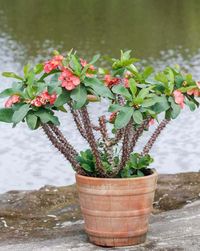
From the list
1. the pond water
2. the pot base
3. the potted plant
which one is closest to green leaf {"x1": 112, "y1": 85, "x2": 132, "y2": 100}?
the potted plant

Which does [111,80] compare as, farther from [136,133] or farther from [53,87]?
[53,87]

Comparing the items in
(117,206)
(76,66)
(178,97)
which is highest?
(76,66)

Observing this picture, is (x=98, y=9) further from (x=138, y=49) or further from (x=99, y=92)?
(x=99, y=92)

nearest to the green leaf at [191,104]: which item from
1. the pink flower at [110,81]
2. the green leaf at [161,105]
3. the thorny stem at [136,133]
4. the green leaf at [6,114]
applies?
the green leaf at [161,105]

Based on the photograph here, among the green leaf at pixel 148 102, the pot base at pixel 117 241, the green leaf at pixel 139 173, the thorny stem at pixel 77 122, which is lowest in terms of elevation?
the pot base at pixel 117 241

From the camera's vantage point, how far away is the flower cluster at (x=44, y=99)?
17.8 ft

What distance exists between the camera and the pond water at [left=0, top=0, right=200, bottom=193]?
37.5 ft

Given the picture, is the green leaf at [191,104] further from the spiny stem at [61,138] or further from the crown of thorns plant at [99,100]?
the spiny stem at [61,138]

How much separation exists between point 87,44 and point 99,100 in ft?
62.4

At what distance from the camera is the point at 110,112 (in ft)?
18.4

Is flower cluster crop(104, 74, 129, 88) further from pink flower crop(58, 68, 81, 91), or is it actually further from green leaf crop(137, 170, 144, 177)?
green leaf crop(137, 170, 144, 177)

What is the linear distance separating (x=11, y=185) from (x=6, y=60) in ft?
37.5

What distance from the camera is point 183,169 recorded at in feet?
36.4

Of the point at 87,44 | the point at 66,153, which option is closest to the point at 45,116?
the point at 66,153
